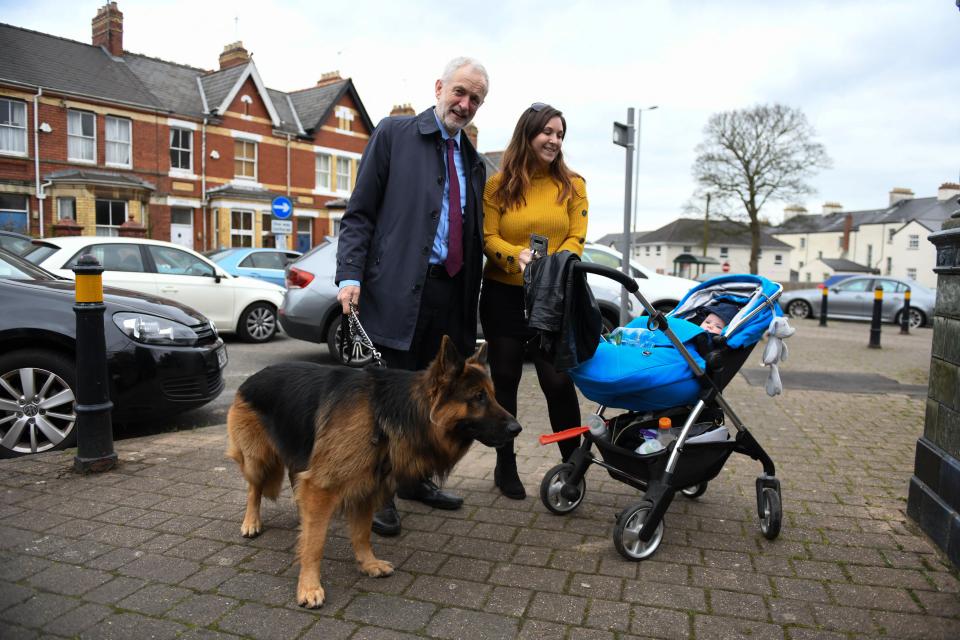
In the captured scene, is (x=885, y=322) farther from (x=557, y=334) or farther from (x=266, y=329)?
(x=557, y=334)

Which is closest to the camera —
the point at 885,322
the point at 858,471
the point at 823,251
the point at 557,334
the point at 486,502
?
the point at 557,334

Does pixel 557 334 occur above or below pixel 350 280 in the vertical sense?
below

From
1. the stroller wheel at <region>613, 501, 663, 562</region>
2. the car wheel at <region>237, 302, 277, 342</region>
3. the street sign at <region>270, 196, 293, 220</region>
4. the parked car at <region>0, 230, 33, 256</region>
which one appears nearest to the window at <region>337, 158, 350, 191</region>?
the street sign at <region>270, 196, 293, 220</region>

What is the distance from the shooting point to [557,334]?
3.32 m

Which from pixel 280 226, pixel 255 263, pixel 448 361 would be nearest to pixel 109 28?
pixel 280 226

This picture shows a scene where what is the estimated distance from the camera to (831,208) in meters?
89.6

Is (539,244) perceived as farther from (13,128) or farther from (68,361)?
(13,128)

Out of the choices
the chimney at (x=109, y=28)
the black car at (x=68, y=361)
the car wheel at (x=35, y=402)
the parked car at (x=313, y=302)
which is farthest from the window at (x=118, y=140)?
the car wheel at (x=35, y=402)

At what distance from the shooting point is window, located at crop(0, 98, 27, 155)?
2353 centimetres

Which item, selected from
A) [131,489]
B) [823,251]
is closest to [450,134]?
[131,489]

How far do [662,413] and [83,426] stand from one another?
3594 mm

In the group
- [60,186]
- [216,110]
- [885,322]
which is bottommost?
[885,322]

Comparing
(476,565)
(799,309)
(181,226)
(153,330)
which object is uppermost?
(181,226)

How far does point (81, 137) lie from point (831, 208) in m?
89.9
